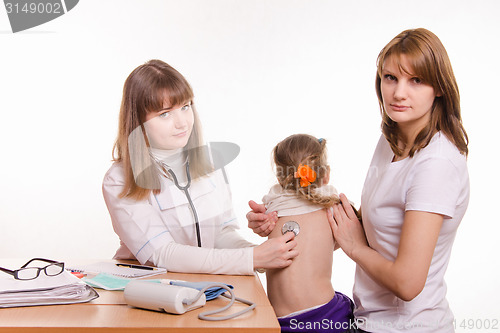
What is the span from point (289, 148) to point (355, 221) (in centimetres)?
33

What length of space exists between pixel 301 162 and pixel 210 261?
42 cm

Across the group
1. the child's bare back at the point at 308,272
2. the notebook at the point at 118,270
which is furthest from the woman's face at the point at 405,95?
the notebook at the point at 118,270

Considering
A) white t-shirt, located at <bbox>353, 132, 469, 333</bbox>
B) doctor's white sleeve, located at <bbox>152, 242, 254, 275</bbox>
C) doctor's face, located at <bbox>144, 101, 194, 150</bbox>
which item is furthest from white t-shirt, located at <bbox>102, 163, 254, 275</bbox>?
white t-shirt, located at <bbox>353, 132, 469, 333</bbox>

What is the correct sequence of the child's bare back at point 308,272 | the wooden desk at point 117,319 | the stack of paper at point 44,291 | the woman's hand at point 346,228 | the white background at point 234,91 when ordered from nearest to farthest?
the wooden desk at point 117,319
the stack of paper at point 44,291
the woman's hand at point 346,228
the child's bare back at point 308,272
the white background at point 234,91

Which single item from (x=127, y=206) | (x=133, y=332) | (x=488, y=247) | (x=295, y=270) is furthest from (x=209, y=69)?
(x=488, y=247)

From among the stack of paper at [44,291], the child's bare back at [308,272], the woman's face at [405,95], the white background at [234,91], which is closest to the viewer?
the stack of paper at [44,291]

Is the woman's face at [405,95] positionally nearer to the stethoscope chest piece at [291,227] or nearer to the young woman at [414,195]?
the young woman at [414,195]

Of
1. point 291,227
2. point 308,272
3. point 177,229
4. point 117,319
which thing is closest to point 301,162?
point 291,227

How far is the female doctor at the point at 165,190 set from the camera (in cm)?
149

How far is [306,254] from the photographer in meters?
1.54

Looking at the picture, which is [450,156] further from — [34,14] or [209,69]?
[34,14]

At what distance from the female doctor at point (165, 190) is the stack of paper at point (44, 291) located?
33 cm

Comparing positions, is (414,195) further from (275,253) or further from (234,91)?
Result: (234,91)

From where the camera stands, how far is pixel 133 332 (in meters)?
1.02
